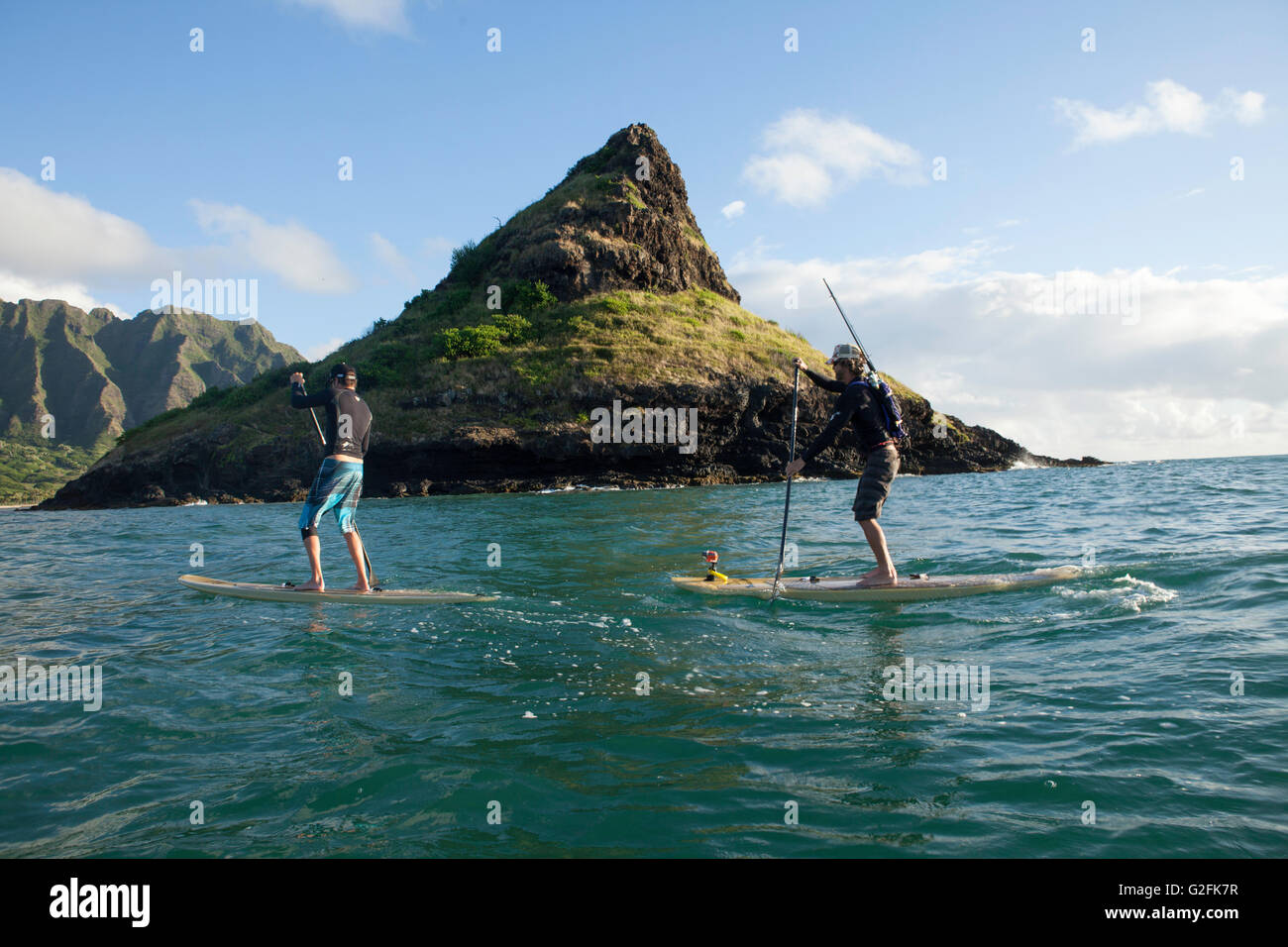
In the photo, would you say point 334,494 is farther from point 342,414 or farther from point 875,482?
point 875,482

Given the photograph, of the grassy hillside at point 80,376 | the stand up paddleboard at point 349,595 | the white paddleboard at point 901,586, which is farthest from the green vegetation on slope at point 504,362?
the grassy hillside at point 80,376

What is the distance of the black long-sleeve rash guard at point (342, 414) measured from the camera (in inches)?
377

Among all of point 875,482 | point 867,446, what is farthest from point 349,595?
point 867,446

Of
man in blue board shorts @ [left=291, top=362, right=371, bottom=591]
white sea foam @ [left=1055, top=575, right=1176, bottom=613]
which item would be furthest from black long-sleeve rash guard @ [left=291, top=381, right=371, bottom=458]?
white sea foam @ [left=1055, top=575, right=1176, bottom=613]

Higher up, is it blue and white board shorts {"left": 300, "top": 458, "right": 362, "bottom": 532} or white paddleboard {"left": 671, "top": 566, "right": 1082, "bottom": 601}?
blue and white board shorts {"left": 300, "top": 458, "right": 362, "bottom": 532}

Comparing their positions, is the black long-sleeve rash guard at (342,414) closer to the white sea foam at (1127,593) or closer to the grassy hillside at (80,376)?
the white sea foam at (1127,593)

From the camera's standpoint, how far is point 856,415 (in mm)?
9828

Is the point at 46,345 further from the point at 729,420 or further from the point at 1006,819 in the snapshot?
the point at 1006,819

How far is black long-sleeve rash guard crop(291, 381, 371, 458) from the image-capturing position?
959 centimetres

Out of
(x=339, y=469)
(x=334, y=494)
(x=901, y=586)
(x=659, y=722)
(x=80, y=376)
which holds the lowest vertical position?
(x=659, y=722)

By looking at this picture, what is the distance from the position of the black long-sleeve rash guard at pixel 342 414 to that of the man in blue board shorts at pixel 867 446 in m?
5.98

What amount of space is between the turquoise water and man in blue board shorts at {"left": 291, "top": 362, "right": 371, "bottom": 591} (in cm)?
96

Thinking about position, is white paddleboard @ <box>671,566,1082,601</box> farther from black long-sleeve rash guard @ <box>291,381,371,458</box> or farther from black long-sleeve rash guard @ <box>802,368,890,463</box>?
black long-sleeve rash guard @ <box>291,381,371,458</box>

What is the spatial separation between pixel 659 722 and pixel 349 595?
6228 millimetres
